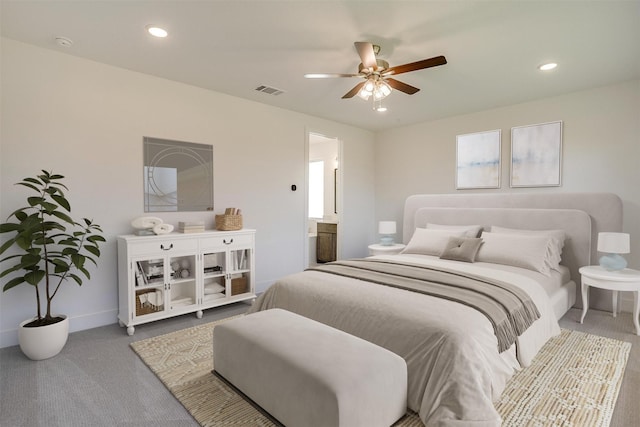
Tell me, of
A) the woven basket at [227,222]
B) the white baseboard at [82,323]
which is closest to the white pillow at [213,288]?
the woven basket at [227,222]

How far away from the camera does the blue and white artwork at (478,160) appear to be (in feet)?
15.2

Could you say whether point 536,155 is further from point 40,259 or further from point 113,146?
point 40,259

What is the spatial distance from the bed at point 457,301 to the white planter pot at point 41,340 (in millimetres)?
1552

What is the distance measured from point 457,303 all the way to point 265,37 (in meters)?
2.52

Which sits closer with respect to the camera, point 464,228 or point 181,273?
point 181,273

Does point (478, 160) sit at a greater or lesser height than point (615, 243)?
greater

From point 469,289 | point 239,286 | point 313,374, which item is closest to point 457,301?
point 469,289

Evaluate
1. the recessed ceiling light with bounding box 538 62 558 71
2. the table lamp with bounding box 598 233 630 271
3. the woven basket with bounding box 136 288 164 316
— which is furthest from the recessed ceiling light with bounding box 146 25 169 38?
the table lamp with bounding box 598 233 630 271

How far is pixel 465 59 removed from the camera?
3.07m

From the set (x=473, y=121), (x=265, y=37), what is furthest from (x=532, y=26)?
(x=473, y=121)

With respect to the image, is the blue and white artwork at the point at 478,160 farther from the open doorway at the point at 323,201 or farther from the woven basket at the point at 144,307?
the woven basket at the point at 144,307

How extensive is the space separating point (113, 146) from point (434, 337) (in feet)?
11.2

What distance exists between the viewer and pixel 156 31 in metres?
2.60

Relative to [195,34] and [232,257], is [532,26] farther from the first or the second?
[232,257]
